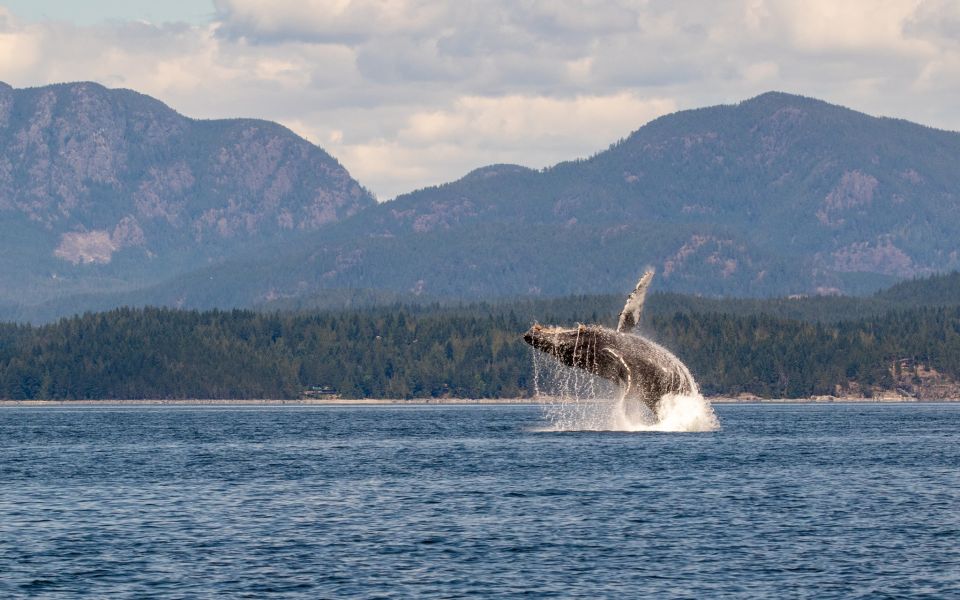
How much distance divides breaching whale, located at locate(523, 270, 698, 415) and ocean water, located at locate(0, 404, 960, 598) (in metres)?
4.54

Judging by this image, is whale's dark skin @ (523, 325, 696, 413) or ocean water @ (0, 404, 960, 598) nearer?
ocean water @ (0, 404, 960, 598)

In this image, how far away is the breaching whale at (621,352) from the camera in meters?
89.2

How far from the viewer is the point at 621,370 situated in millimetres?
94125

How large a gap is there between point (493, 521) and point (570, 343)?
21.0m

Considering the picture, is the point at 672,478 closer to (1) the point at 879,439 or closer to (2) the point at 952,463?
(2) the point at 952,463

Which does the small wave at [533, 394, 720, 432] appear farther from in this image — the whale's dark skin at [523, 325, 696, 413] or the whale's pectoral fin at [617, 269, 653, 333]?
the whale's pectoral fin at [617, 269, 653, 333]

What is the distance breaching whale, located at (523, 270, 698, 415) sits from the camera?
3511 inches

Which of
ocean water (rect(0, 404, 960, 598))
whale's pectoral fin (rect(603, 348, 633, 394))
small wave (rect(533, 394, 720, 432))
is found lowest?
ocean water (rect(0, 404, 960, 598))

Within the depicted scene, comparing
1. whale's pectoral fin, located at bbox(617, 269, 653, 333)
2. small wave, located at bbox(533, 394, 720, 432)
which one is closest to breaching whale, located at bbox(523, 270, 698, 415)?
whale's pectoral fin, located at bbox(617, 269, 653, 333)

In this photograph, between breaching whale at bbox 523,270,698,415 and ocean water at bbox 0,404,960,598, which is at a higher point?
breaching whale at bbox 523,270,698,415

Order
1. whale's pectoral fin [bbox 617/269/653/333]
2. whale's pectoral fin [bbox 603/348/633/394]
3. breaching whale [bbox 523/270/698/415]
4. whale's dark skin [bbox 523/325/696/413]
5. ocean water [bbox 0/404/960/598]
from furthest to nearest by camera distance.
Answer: whale's pectoral fin [bbox 603/348/633/394]
whale's dark skin [bbox 523/325/696/413]
breaching whale [bbox 523/270/698/415]
whale's pectoral fin [bbox 617/269/653/333]
ocean water [bbox 0/404/960/598]

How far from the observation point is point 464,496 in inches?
3147

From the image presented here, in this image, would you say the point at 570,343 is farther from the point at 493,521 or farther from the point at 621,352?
the point at 493,521

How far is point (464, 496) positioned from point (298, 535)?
14862 millimetres
